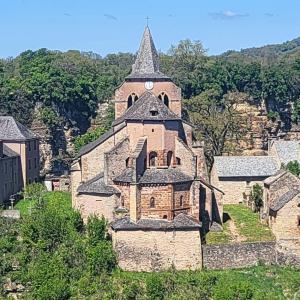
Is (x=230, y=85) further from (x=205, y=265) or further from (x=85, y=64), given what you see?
(x=205, y=265)

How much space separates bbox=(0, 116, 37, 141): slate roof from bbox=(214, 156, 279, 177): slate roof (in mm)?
18033

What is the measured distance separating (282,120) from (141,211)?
184 ft

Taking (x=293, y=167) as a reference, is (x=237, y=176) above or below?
below

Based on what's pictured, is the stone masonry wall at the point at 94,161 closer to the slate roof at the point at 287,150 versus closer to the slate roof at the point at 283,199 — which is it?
the slate roof at the point at 283,199

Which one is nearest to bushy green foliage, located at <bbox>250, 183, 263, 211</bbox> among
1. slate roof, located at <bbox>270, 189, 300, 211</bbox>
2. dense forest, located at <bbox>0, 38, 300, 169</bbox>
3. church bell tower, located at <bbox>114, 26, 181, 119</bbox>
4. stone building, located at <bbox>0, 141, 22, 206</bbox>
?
slate roof, located at <bbox>270, 189, 300, 211</bbox>

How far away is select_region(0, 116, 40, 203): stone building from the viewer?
64.6 m

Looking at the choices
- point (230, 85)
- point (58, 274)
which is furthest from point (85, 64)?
point (58, 274)

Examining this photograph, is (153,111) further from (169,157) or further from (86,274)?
(86,274)

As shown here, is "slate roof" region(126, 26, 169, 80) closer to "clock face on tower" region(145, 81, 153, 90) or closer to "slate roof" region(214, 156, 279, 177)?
"clock face on tower" region(145, 81, 153, 90)

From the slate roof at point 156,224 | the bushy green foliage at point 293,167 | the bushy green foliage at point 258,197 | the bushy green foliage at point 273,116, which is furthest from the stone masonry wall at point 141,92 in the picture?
the bushy green foliage at point 273,116

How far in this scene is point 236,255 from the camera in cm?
4978

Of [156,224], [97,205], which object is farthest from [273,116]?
[156,224]

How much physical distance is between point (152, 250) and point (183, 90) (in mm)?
53522

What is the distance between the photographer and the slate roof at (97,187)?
52.1m
